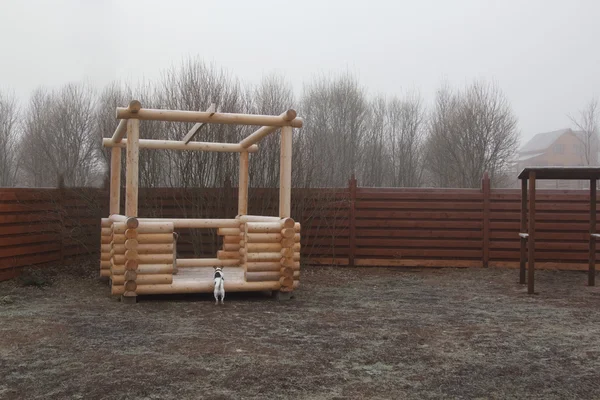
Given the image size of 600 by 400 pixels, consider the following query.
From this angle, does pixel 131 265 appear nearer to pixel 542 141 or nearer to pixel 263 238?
pixel 263 238

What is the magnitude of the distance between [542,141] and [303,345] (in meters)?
63.4

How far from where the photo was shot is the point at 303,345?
594 centimetres

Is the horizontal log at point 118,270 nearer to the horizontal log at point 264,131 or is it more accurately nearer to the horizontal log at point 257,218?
the horizontal log at point 257,218

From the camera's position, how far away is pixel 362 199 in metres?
13.2

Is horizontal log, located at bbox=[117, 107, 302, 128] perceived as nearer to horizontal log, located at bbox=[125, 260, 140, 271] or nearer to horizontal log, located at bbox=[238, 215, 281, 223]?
horizontal log, located at bbox=[238, 215, 281, 223]

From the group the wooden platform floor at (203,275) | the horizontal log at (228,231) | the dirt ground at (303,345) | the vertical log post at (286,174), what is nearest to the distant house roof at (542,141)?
the dirt ground at (303,345)

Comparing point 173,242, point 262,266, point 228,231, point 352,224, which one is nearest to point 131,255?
point 173,242

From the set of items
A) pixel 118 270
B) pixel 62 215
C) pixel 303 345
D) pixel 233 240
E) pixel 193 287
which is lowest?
pixel 303 345

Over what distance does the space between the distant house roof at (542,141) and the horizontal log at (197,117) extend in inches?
2211

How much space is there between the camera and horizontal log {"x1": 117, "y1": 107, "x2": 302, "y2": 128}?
8.17 metres

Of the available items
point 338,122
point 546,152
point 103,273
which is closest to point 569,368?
point 103,273

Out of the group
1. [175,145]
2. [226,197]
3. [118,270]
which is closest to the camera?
[118,270]

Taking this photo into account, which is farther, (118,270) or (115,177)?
(115,177)

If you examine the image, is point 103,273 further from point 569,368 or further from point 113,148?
point 569,368
